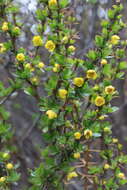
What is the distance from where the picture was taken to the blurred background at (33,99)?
272cm

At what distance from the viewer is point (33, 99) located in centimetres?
376

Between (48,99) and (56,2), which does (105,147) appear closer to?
(48,99)

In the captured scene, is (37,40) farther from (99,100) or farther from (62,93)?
(99,100)

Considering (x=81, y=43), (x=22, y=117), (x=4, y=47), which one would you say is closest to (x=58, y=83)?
(x=4, y=47)

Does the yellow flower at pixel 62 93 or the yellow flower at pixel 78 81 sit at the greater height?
the yellow flower at pixel 78 81

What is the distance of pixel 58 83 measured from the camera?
1467mm

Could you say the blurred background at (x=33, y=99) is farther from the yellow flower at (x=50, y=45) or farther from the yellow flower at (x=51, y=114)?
the yellow flower at (x=51, y=114)

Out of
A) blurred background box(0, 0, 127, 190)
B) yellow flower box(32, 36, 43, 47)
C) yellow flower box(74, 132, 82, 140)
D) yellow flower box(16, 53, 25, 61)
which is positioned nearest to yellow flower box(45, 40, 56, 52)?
yellow flower box(32, 36, 43, 47)

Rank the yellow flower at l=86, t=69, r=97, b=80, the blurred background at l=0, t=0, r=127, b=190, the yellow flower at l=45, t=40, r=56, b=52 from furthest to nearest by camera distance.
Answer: the blurred background at l=0, t=0, r=127, b=190 < the yellow flower at l=45, t=40, r=56, b=52 < the yellow flower at l=86, t=69, r=97, b=80

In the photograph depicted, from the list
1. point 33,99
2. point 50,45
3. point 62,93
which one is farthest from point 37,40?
point 33,99

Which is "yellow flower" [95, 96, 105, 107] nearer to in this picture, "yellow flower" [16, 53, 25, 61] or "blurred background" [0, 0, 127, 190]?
"yellow flower" [16, 53, 25, 61]

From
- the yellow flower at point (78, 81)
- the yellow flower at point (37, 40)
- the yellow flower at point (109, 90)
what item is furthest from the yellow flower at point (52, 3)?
the yellow flower at point (109, 90)

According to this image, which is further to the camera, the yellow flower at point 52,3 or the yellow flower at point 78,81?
the yellow flower at point 52,3

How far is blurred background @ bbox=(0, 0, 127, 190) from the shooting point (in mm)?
2725
